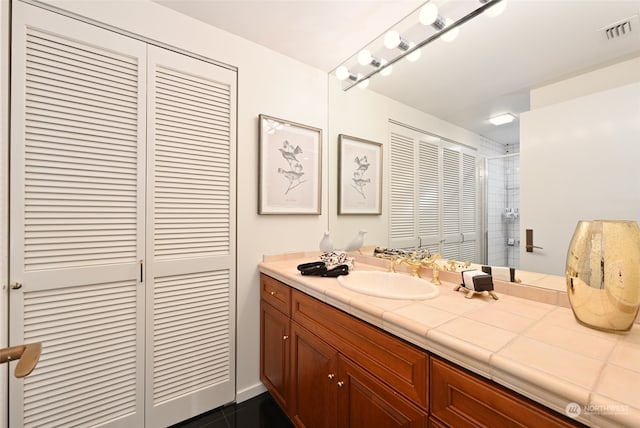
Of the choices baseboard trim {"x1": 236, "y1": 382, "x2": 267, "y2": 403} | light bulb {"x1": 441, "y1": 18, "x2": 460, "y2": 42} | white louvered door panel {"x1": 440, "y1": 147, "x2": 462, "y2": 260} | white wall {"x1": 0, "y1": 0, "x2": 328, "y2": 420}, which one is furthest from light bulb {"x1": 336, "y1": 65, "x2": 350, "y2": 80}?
baseboard trim {"x1": 236, "y1": 382, "x2": 267, "y2": 403}

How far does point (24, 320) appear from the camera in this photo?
3.82ft

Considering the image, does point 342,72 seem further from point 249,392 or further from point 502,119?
point 249,392

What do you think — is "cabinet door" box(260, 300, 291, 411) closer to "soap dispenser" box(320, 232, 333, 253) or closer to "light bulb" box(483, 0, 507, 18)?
"soap dispenser" box(320, 232, 333, 253)

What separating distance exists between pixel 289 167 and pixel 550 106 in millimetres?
1446

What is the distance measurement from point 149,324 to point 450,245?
1.74m

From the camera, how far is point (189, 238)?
1565mm

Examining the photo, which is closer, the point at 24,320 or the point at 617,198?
the point at 617,198

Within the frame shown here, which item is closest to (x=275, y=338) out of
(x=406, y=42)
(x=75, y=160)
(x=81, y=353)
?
(x=81, y=353)

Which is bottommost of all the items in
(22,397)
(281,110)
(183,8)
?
(22,397)

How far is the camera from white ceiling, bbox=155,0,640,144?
98cm

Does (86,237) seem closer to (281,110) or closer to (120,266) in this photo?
(120,266)

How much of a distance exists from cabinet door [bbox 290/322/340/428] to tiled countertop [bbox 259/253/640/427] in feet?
0.89

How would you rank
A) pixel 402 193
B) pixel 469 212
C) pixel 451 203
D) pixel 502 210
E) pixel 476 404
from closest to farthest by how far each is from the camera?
pixel 476 404 → pixel 502 210 → pixel 469 212 → pixel 451 203 → pixel 402 193

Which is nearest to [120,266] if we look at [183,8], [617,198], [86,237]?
[86,237]
